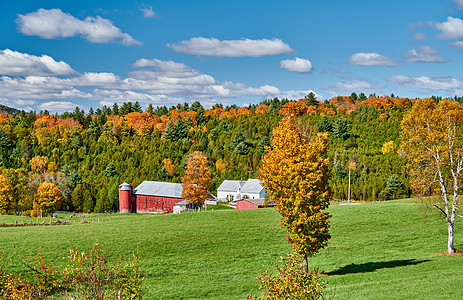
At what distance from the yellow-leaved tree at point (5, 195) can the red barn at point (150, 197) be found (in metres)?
24.3

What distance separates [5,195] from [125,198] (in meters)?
26.3

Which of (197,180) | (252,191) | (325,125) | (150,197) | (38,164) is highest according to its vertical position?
(325,125)

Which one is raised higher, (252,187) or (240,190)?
(252,187)

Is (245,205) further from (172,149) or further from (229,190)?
(172,149)

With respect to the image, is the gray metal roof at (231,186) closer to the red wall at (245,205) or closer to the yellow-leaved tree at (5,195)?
the red wall at (245,205)

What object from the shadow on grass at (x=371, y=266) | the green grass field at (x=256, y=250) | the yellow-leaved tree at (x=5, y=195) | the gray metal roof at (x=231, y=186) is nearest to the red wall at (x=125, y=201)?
the yellow-leaved tree at (x=5, y=195)

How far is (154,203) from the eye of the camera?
339 ft

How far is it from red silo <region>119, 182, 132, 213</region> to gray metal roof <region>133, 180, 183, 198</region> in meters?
4.93

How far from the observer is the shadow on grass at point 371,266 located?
29047 millimetres

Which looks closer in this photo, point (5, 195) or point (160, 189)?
point (5, 195)

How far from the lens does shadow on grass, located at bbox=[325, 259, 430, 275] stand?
29.0 metres

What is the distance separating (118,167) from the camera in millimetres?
132875

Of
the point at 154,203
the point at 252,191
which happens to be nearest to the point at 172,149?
the point at 154,203

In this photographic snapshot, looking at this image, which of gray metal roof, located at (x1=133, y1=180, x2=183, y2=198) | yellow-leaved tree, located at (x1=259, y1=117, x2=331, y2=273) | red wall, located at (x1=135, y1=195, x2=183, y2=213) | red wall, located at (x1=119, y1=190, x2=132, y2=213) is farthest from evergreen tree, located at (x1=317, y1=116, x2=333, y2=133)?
yellow-leaved tree, located at (x1=259, y1=117, x2=331, y2=273)
